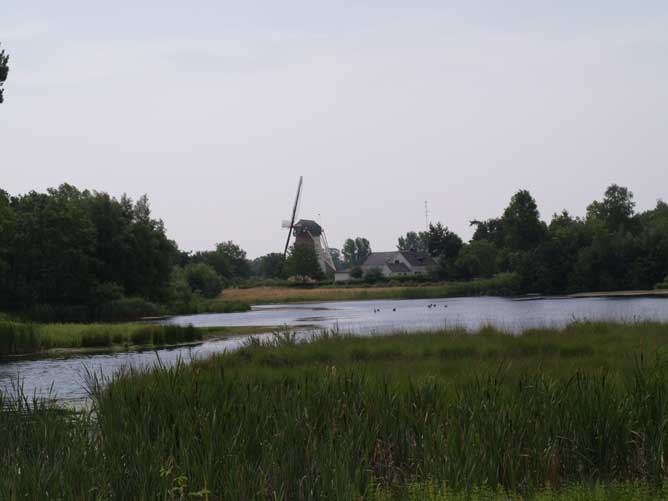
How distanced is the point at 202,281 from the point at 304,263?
1931 centimetres

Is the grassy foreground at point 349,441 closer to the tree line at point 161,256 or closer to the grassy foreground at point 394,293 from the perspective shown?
the tree line at point 161,256

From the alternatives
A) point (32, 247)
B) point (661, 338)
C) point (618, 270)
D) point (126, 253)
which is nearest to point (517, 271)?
point (618, 270)

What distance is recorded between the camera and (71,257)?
61.1m

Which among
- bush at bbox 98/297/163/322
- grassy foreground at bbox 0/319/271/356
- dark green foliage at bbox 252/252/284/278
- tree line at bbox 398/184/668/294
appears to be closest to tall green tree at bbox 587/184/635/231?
tree line at bbox 398/184/668/294

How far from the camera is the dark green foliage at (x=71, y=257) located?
194ft

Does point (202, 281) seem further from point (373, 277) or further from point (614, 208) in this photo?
point (614, 208)

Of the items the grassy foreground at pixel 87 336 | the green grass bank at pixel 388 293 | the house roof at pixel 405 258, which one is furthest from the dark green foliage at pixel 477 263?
the grassy foreground at pixel 87 336

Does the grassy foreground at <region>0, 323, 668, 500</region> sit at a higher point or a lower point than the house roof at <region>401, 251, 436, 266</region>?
lower

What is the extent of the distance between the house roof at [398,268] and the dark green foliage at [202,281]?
4503cm

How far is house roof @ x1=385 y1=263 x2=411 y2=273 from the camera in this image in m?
138

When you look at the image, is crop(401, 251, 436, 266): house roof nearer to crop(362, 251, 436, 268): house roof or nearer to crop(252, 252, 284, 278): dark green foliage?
Result: crop(362, 251, 436, 268): house roof

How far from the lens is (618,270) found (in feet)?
284

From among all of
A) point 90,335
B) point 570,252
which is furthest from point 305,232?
point 90,335

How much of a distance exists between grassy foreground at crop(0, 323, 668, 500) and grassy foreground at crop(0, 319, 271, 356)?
82.5 feet
